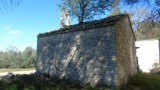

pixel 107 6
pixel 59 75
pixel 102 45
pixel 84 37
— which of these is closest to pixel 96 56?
pixel 102 45

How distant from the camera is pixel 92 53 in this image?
10875 mm

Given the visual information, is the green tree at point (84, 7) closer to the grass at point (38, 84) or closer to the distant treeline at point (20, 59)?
the grass at point (38, 84)

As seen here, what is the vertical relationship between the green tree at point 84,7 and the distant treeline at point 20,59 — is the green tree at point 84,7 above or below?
above

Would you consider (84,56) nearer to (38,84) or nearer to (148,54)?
(38,84)

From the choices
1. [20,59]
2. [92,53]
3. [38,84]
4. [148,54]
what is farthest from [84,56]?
[20,59]

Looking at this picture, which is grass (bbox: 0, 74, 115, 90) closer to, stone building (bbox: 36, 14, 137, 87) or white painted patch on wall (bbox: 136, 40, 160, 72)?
stone building (bbox: 36, 14, 137, 87)

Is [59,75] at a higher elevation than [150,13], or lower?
lower

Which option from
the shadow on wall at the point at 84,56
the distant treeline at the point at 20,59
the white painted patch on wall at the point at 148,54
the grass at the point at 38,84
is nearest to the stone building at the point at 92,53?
the shadow on wall at the point at 84,56

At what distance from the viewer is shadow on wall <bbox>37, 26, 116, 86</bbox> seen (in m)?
10.2

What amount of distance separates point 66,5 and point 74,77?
9222 millimetres

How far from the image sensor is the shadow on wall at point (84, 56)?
10.2 m

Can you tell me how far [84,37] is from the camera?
37.8 ft

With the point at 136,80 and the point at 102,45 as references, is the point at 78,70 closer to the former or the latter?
the point at 102,45

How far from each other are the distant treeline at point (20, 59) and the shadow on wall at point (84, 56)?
24.9m
